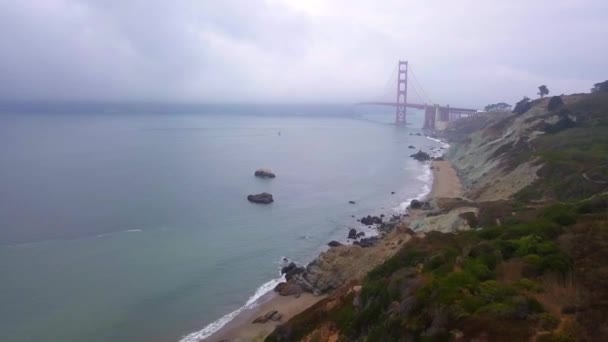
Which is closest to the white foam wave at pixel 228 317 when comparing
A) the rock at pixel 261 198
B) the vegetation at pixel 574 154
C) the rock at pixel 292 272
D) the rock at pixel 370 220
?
the rock at pixel 292 272

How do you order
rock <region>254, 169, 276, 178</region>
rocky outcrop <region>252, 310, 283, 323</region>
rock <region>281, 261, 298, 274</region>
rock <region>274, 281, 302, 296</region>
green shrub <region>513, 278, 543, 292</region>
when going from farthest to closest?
rock <region>254, 169, 276, 178</region>
rock <region>281, 261, 298, 274</region>
rock <region>274, 281, 302, 296</region>
rocky outcrop <region>252, 310, 283, 323</region>
green shrub <region>513, 278, 543, 292</region>

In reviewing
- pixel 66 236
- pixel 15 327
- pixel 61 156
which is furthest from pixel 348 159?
pixel 15 327

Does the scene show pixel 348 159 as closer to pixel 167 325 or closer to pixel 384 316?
pixel 167 325

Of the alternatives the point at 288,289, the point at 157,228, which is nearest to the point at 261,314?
the point at 288,289

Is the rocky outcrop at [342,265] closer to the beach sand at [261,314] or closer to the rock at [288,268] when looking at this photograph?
the beach sand at [261,314]

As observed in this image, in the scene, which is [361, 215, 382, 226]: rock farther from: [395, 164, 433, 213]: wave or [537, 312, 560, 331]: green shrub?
[537, 312, 560, 331]: green shrub

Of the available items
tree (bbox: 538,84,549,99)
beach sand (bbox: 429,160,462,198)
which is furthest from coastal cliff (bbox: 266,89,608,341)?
tree (bbox: 538,84,549,99)

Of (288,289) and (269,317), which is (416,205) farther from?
(269,317)
